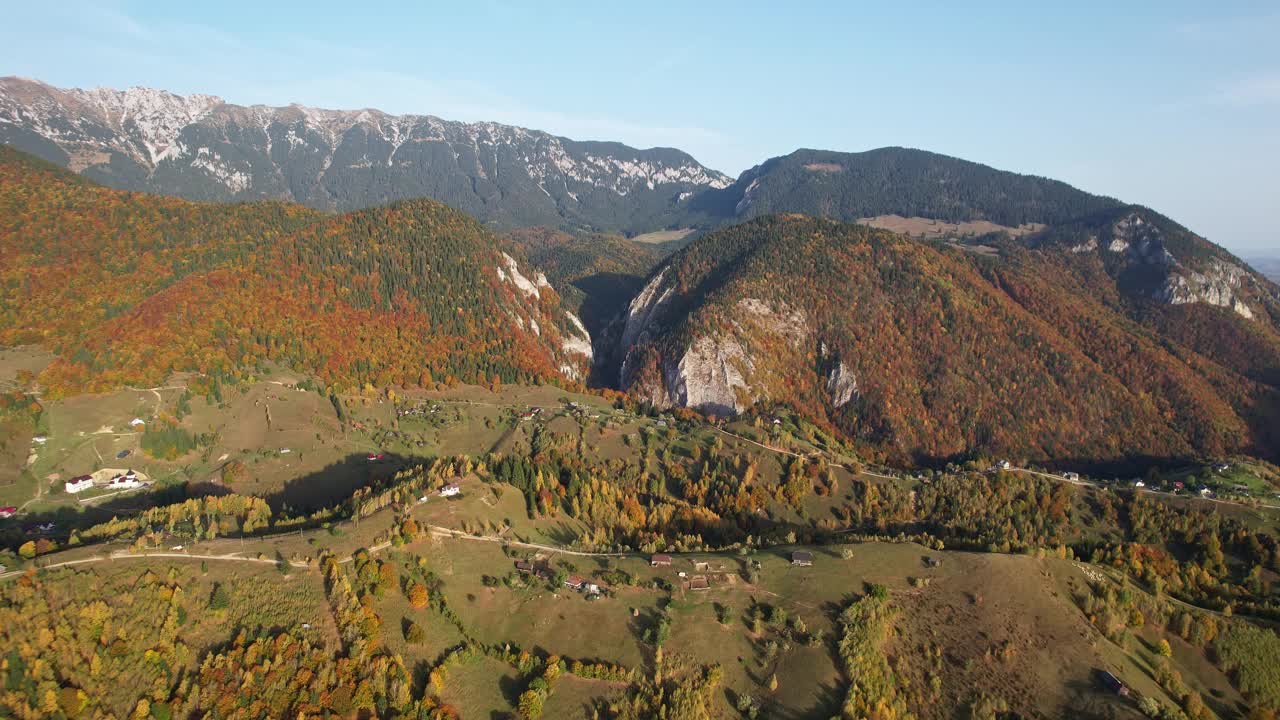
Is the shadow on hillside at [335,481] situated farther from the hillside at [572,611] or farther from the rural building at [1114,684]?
the rural building at [1114,684]

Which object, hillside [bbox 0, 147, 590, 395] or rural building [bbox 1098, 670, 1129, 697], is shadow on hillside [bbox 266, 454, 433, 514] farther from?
rural building [bbox 1098, 670, 1129, 697]

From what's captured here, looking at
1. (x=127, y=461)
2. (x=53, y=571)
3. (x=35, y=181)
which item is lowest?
(x=127, y=461)

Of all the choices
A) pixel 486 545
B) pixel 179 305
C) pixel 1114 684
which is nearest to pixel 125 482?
pixel 179 305

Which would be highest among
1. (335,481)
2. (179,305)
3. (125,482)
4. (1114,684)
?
(179,305)

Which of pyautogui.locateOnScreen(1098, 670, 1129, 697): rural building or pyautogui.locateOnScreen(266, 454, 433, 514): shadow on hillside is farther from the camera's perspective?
pyautogui.locateOnScreen(266, 454, 433, 514): shadow on hillside

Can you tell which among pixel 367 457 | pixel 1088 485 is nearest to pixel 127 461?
pixel 367 457

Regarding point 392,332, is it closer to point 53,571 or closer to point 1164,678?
point 53,571

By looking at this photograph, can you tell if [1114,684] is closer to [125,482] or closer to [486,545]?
[486,545]

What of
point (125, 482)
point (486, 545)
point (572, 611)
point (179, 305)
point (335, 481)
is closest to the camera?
point (572, 611)

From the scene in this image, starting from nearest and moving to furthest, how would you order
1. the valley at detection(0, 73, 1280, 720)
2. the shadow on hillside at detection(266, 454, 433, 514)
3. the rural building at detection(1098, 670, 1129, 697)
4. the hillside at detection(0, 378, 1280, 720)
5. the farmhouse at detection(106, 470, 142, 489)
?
1. the hillside at detection(0, 378, 1280, 720)
2. the valley at detection(0, 73, 1280, 720)
3. the rural building at detection(1098, 670, 1129, 697)
4. the farmhouse at detection(106, 470, 142, 489)
5. the shadow on hillside at detection(266, 454, 433, 514)

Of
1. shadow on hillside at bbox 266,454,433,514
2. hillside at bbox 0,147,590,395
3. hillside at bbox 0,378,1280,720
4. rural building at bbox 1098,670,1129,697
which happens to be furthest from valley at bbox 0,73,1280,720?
rural building at bbox 1098,670,1129,697

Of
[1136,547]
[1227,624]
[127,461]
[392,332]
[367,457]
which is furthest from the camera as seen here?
[392,332]
